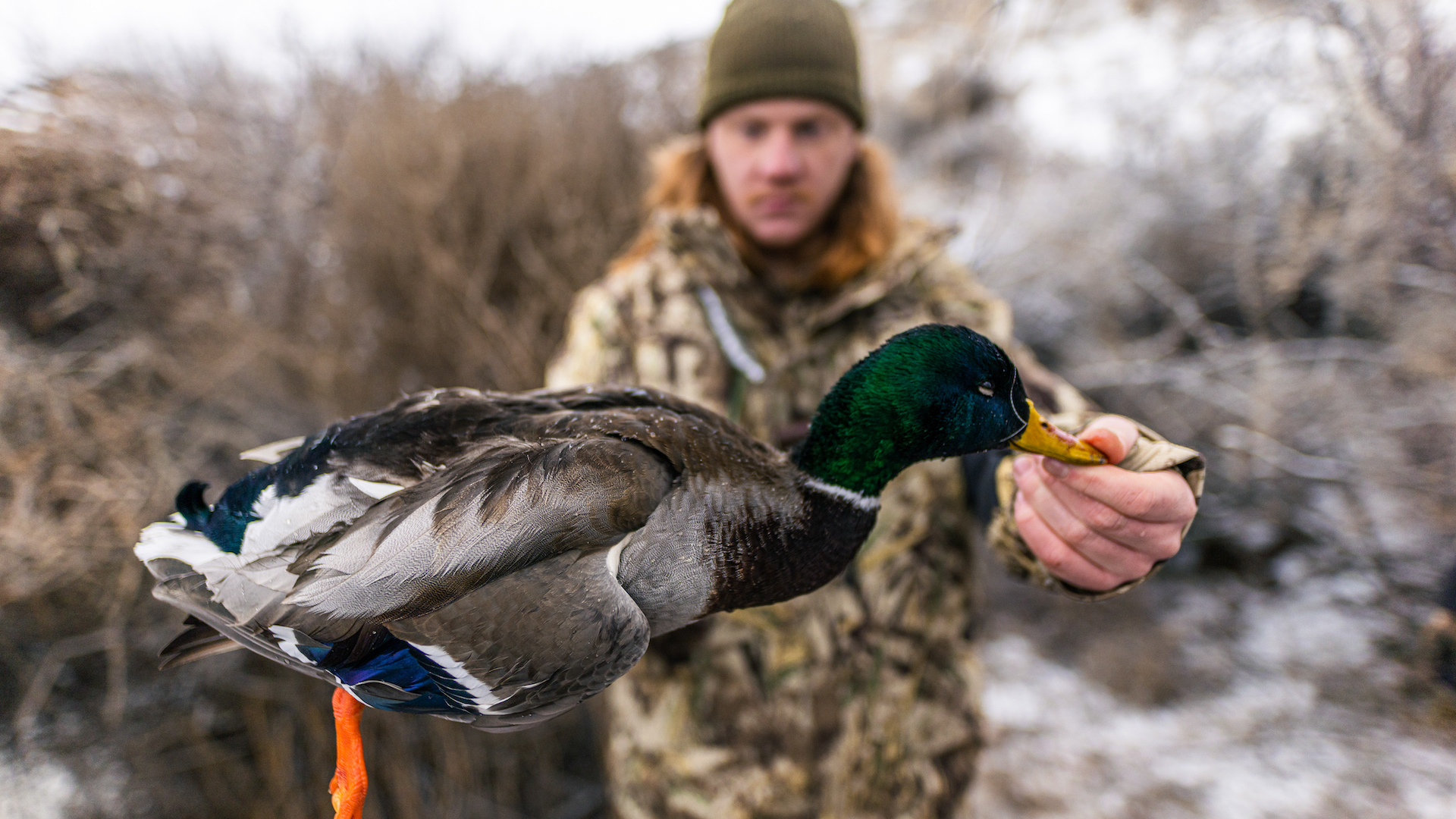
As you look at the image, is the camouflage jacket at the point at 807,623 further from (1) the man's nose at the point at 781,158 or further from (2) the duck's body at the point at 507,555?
(2) the duck's body at the point at 507,555

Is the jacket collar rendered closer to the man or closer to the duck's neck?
the man

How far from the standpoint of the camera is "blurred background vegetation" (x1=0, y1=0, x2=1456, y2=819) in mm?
1565

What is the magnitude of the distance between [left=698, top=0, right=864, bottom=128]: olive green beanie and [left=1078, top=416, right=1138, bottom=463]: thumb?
1.36 metres

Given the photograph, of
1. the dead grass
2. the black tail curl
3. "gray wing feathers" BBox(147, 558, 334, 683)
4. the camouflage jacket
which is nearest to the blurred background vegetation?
the dead grass

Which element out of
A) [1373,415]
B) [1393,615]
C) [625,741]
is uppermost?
[1373,415]

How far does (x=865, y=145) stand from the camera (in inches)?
92.3

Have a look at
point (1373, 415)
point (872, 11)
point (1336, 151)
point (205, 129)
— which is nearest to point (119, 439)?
point (205, 129)

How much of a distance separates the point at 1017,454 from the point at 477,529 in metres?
1.08

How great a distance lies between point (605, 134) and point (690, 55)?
Answer: 44.0 inches

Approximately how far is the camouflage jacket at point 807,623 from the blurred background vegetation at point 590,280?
37.6 inches

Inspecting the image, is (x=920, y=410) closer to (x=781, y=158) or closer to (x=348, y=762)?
(x=348, y=762)

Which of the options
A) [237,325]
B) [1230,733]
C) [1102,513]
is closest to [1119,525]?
[1102,513]

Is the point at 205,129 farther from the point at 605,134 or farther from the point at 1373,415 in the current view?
the point at 1373,415

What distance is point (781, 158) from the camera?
6.57ft
